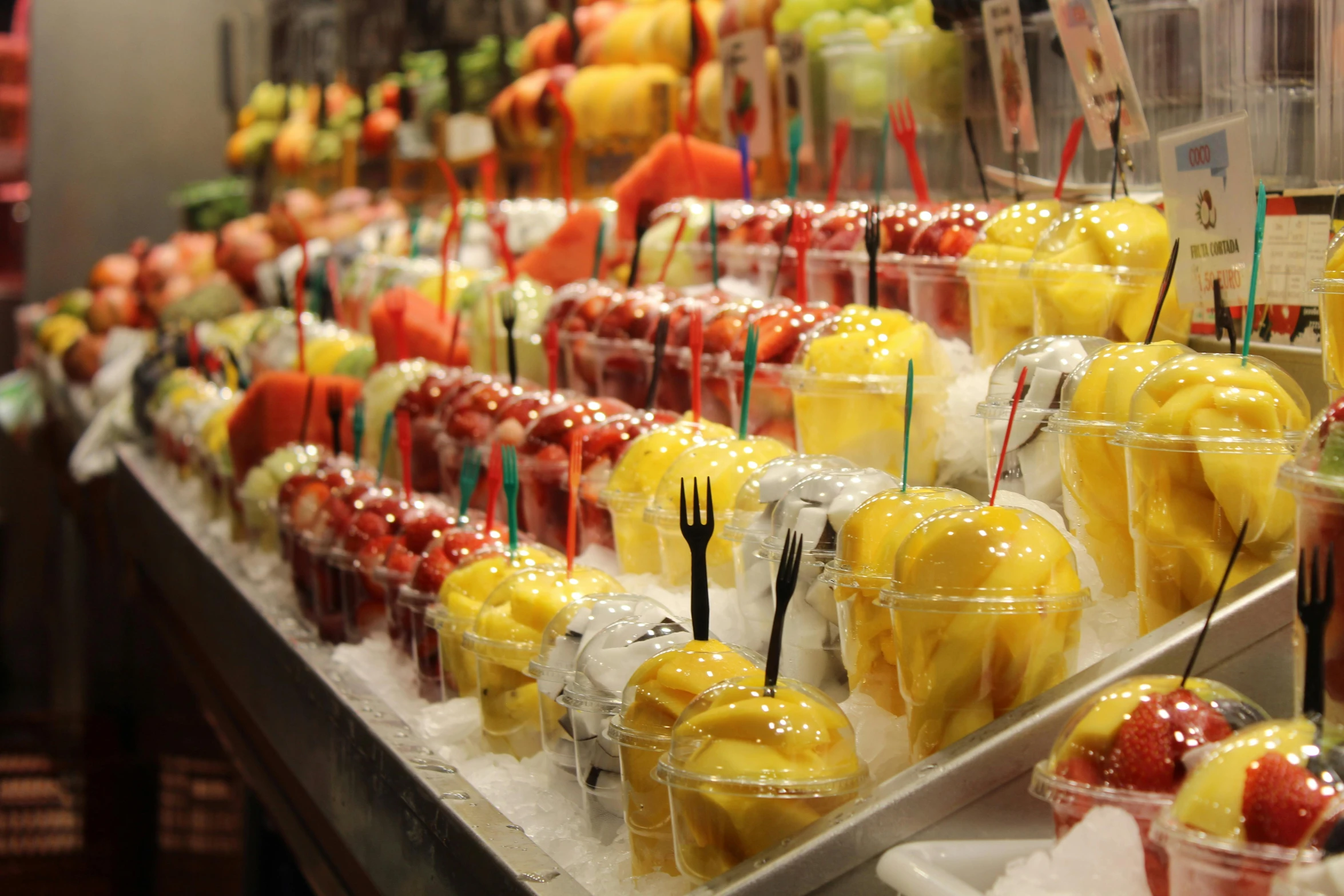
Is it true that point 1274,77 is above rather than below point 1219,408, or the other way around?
above

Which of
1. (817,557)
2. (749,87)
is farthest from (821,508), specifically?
(749,87)

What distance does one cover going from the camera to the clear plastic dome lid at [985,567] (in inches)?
38.4

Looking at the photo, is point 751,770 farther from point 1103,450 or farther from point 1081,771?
point 1103,450

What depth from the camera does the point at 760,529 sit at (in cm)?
128

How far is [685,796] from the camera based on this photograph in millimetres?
990

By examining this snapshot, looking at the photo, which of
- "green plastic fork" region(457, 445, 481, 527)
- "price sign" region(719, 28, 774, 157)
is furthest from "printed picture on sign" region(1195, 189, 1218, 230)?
"price sign" region(719, 28, 774, 157)

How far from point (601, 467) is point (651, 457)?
0.48 feet

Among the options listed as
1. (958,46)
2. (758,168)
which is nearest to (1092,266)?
(958,46)

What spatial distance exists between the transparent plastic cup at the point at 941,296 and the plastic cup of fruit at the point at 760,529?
43 centimetres

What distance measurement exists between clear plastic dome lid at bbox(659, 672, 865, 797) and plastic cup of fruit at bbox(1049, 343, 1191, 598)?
33 centimetres

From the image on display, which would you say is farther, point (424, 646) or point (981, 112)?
point (981, 112)

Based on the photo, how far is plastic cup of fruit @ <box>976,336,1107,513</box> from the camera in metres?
1.26

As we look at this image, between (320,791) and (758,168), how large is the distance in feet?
5.33

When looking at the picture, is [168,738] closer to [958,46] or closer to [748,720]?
[958,46]
